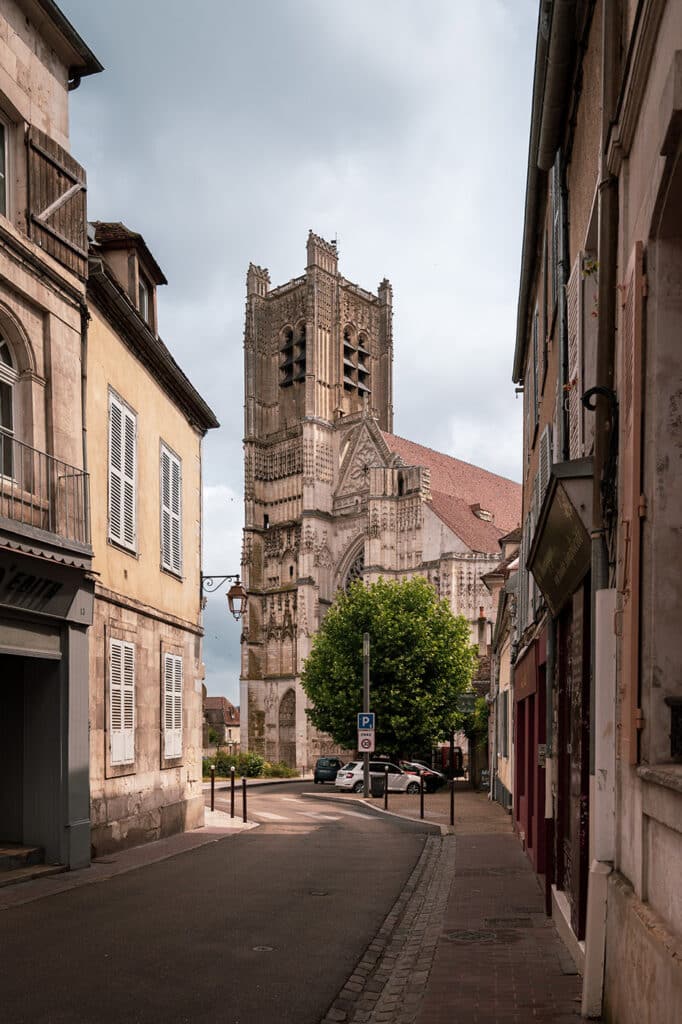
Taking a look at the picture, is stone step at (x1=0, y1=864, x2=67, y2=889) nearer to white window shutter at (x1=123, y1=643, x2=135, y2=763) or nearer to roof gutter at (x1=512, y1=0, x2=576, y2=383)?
white window shutter at (x1=123, y1=643, x2=135, y2=763)

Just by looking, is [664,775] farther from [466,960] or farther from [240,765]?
[240,765]

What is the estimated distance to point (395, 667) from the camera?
4512cm

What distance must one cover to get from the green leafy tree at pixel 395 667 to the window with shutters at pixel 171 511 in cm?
Result: 2590

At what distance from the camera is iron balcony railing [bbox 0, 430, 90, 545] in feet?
40.9

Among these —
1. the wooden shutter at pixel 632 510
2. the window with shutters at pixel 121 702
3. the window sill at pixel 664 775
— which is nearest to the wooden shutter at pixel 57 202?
the window with shutters at pixel 121 702

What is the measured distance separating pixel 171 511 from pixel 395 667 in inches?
1060

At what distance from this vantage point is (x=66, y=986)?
741cm

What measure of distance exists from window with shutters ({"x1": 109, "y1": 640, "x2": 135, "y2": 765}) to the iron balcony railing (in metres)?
2.51

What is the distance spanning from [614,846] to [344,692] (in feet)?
133

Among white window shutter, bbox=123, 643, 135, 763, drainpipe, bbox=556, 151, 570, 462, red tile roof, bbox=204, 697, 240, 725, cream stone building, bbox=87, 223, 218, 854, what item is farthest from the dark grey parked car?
red tile roof, bbox=204, 697, 240, 725

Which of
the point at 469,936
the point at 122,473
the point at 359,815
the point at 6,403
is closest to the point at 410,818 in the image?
the point at 359,815

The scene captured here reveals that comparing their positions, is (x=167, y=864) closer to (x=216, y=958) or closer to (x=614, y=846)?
(x=216, y=958)

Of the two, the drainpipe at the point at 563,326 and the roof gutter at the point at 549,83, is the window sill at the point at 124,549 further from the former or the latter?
the drainpipe at the point at 563,326

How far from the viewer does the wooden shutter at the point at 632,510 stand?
527cm
